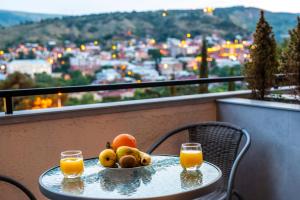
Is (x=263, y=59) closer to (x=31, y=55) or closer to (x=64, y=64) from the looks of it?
(x=64, y=64)

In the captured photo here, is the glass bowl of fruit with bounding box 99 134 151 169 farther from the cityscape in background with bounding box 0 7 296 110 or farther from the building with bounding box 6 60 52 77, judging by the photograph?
the building with bounding box 6 60 52 77

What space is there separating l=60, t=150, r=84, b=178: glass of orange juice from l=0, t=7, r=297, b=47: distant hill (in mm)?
5267

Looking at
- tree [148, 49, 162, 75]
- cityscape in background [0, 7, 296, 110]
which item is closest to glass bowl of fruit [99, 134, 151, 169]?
cityscape in background [0, 7, 296, 110]

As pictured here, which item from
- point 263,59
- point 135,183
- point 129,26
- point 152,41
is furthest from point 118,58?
point 135,183

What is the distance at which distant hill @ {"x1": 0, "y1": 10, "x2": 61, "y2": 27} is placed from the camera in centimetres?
705

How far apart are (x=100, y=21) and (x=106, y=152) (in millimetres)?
6165

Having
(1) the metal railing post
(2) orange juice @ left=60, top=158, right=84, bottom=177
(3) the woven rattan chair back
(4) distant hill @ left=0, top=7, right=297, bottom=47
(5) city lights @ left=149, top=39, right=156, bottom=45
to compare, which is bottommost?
(3) the woven rattan chair back

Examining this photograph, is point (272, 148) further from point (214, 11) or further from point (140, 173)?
point (214, 11)

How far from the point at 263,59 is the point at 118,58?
13.0ft

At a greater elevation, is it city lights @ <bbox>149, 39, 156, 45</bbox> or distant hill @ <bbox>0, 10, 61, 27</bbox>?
distant hill @ <bbox>0, 10, 61, 27</bbox>

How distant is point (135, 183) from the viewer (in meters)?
1.96

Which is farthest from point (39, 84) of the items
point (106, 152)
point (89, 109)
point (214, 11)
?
point (106, 152)

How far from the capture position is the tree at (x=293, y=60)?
3.45 metres

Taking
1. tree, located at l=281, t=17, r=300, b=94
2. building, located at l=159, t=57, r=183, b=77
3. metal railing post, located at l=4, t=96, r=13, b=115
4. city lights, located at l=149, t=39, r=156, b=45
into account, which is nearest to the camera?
metal railing post, located at l=4, t=96, r=13, b=115
